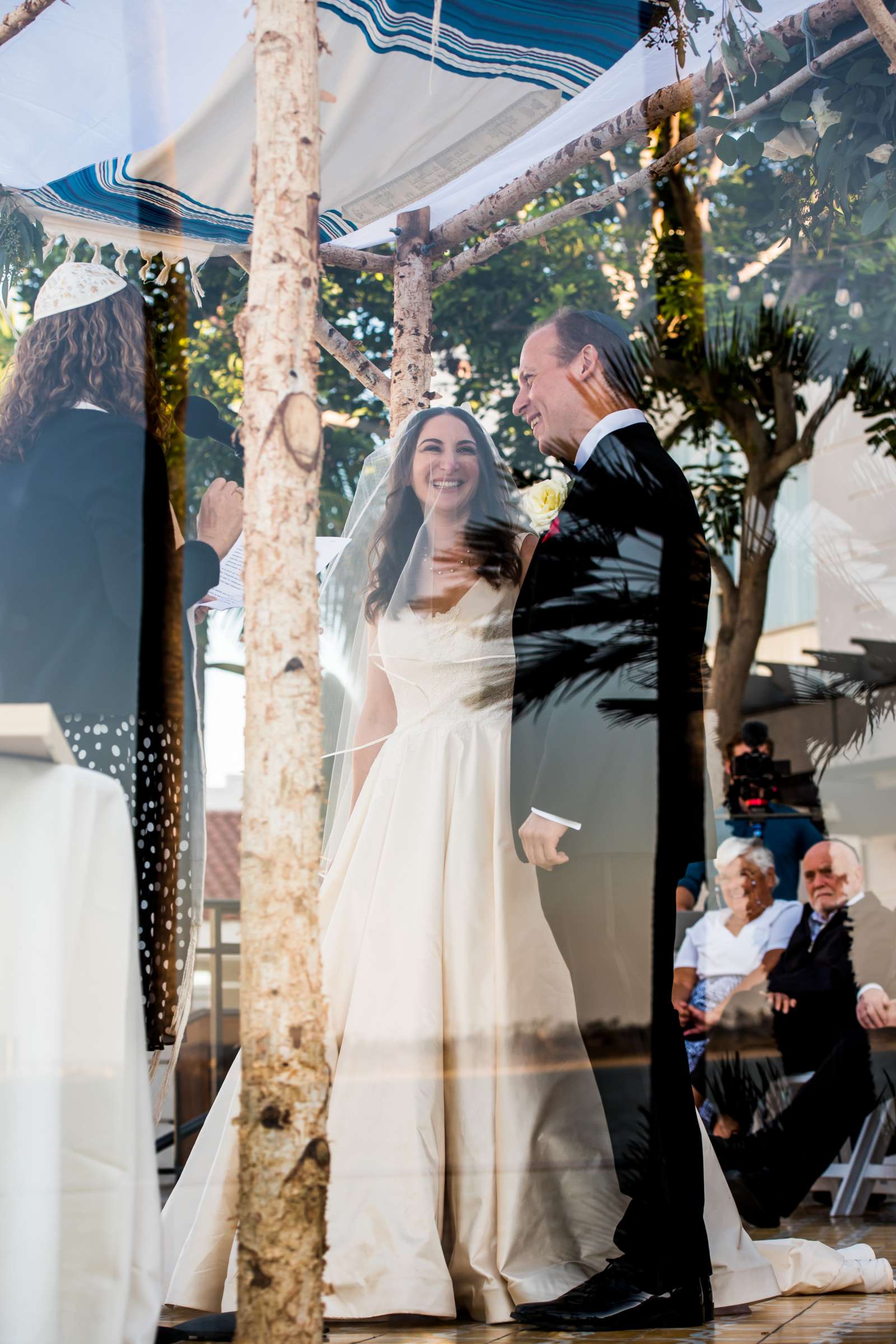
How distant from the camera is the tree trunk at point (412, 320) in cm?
256

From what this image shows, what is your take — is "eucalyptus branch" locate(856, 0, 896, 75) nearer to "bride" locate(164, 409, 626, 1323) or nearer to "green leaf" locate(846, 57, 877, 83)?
"green leaf" locate(846, 57, 877, 83)

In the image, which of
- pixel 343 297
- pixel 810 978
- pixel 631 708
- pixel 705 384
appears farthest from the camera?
pixel 705 384

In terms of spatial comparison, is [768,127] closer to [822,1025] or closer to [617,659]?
[617,659]

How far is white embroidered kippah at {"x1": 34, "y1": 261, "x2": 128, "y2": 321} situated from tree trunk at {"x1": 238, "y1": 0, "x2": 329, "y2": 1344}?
0.70 m

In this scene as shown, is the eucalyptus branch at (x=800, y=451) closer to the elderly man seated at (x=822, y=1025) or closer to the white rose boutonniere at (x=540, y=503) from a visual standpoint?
the elderly man seated at (x=822, y=1025)

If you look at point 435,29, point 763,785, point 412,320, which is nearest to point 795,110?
point 435,29

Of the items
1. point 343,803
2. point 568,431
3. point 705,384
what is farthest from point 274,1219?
point 705,384

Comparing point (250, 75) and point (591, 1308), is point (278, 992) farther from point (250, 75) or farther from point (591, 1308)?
point (250, 75)

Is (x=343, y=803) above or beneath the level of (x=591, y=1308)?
above

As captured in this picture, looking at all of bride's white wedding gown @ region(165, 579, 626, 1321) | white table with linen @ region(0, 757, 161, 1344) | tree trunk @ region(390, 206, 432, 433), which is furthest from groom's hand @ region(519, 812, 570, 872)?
tree trunk @ region(390, 206, 432, 433)

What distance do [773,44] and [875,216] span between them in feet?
1.33

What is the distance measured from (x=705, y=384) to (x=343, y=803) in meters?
1.96

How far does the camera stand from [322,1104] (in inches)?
52.2

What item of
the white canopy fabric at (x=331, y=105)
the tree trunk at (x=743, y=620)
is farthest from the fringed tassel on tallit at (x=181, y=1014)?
the tree trunk at (x=743, y=620)
